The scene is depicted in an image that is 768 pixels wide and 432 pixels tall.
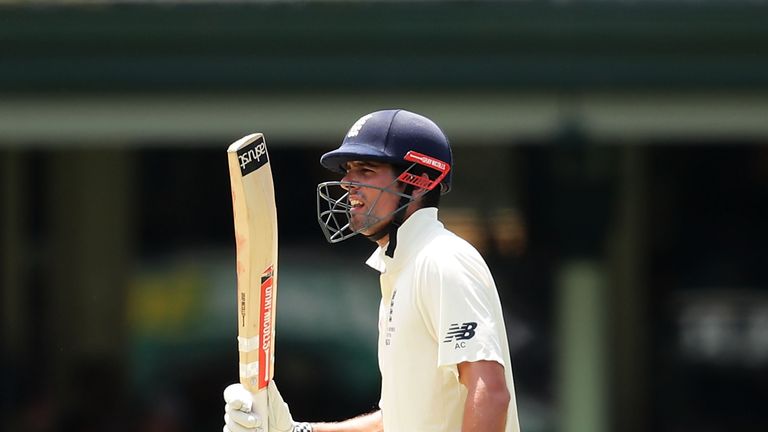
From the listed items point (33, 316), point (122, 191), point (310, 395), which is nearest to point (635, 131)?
point (310, 395)

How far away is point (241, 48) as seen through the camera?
6.15 metres

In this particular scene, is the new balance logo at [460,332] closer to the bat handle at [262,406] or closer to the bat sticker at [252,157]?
the bat handle at [262,406]

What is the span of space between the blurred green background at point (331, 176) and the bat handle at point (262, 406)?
317cm

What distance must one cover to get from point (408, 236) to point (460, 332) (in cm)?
33

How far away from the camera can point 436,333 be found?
2801 mm

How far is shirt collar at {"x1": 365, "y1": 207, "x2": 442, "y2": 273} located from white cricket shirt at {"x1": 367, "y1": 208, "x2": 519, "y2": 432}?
10 mm

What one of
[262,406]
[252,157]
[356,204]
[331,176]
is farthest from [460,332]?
[331,176]

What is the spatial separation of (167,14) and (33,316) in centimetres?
250

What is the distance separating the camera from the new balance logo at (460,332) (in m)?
2.71

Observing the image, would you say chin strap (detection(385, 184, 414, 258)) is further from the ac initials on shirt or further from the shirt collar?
the ac initials on shirt

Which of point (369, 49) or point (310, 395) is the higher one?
point (369, 49)

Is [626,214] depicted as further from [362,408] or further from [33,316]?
[33,316]

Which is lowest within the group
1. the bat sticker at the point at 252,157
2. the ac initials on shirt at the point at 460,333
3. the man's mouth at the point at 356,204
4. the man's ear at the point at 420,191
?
the ac initials on shirt at the point at 460,333

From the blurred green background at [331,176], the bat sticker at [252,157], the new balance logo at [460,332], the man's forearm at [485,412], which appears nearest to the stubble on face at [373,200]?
the bat sticker at [252,157]
